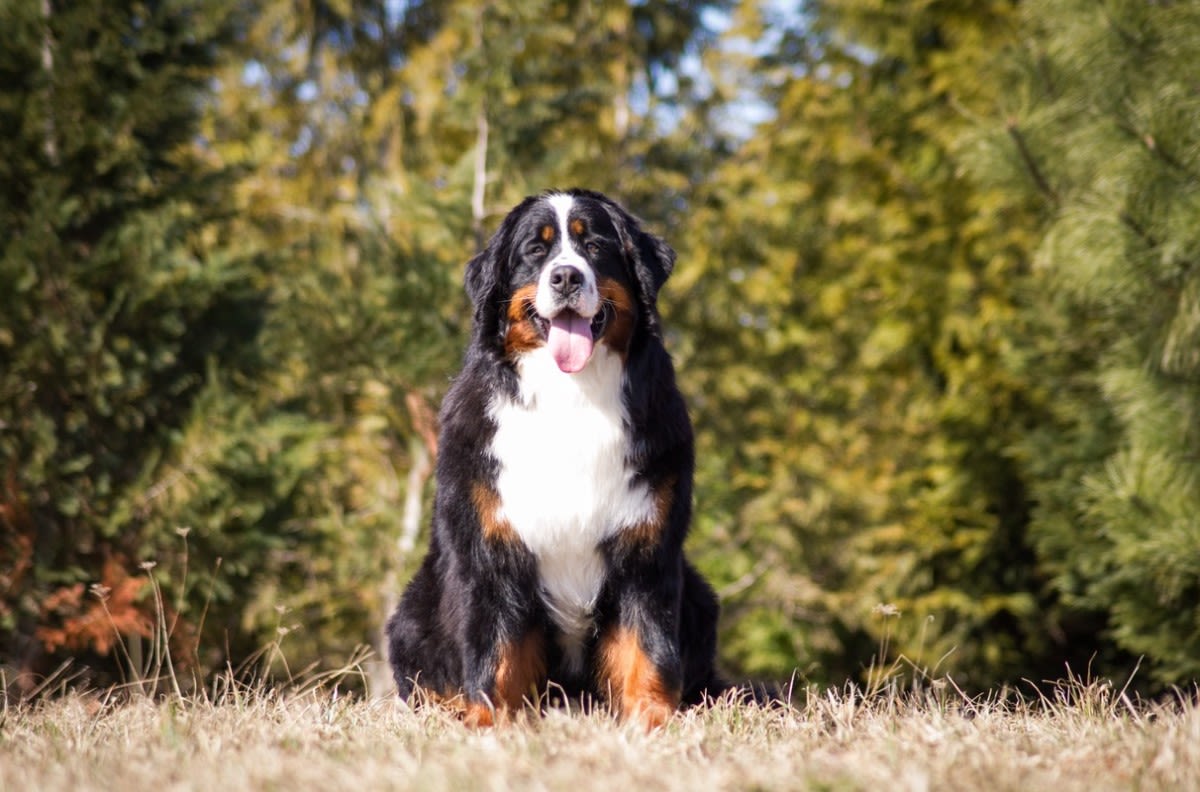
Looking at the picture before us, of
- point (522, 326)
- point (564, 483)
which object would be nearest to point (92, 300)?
point (522, 326)

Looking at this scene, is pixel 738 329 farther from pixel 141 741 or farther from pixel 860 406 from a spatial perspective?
pixel 141 741

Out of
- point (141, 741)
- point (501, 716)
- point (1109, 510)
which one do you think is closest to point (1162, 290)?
point (1109, 510)

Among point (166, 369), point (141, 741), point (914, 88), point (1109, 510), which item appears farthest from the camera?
point (914, 88)

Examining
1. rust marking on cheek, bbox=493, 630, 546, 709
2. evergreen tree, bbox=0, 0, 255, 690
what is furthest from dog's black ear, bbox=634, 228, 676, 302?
evergreen tree, bbox=0, 0, 255, 690

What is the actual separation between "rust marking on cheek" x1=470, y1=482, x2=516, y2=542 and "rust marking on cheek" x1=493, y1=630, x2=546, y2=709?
335mm

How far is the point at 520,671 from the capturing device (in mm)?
3816

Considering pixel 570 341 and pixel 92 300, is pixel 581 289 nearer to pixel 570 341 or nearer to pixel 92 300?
pixel 570 341

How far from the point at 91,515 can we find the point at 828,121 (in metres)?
8.99

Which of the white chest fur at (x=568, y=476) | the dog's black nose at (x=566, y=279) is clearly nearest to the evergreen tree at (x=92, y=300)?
the white chest fur at (x=568, y=476)

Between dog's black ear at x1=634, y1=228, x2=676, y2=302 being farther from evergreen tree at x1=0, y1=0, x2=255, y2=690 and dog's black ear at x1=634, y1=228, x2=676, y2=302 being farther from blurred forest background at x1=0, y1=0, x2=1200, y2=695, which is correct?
evergreen tree at x1=0, y1=0, x2=255, y2=690

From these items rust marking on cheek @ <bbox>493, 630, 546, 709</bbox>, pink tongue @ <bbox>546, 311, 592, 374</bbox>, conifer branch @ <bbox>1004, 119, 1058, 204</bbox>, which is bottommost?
rust marking on cheek @ <bbox>493, 630, 546, 709</bbox>

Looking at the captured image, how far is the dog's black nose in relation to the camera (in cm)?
374

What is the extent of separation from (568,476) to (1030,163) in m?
4.75

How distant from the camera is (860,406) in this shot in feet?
42.2
